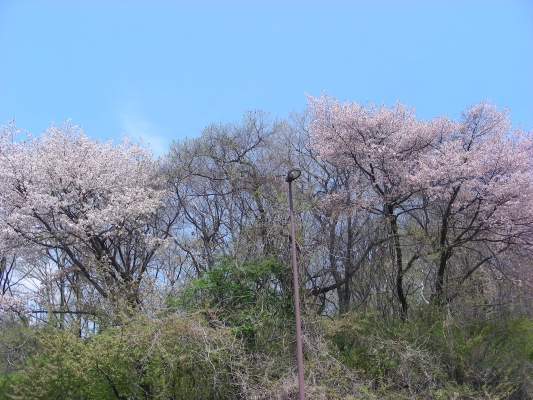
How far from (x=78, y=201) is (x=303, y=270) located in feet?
31.1

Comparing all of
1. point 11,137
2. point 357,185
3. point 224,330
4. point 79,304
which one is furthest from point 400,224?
point 11,137

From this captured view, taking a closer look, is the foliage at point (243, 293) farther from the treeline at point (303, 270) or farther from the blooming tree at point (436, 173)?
the blooming tree at point (436, 173)

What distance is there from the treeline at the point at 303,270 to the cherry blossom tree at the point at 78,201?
0.23ft

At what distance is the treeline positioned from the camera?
491 inches

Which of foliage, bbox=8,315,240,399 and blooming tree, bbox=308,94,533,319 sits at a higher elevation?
blooming tree, bbox=308,94,533,319

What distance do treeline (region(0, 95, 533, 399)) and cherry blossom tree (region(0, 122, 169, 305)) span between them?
71 millimetres

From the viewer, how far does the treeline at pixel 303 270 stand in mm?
12469

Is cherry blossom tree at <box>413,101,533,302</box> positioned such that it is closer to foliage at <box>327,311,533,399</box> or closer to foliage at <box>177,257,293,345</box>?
foliage at <box>327,311,533,399</box>

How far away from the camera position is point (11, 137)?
19.5 m

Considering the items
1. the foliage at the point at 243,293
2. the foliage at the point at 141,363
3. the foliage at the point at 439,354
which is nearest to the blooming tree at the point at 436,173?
the foliage at the point at 439,354

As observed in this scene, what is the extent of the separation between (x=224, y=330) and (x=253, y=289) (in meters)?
2.97

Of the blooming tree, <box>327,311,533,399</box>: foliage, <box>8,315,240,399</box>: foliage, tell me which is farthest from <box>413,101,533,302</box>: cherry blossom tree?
<box>8,315,240,399</box>: foliage

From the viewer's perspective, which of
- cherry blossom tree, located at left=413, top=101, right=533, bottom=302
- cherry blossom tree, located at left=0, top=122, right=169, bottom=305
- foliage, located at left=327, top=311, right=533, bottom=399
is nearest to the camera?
foliage, located at left=327, top=311, right=533, bottom=399

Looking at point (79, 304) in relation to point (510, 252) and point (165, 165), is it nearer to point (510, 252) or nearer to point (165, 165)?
point (165, 165)
